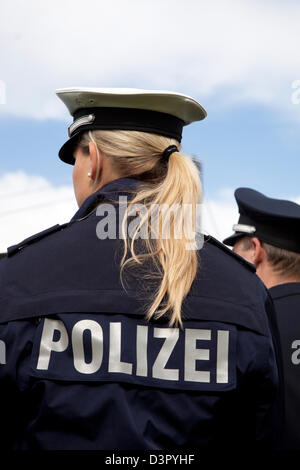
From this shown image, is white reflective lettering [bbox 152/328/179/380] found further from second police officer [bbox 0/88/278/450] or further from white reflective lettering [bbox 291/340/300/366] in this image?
white reflective lettering [bbox 291/340/300/366]

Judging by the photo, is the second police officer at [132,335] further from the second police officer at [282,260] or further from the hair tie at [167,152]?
the second police officer at [282,260]

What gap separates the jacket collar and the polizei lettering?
1.10 ft

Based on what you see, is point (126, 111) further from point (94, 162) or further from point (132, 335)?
point (132, 335)

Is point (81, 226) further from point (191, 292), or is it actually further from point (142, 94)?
point (142, 94)

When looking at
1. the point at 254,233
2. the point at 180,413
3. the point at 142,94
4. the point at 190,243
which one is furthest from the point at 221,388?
the point at 254,233

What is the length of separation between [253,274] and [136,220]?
0.40 metres

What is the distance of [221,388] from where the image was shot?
1603 millimetres

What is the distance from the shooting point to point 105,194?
1.78 meters

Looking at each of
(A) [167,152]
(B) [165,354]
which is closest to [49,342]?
(B) [165,354]

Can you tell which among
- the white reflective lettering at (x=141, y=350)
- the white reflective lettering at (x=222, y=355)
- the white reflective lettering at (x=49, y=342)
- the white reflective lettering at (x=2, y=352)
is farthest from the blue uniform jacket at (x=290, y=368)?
the white reflective lettering at (x=2, y=352)

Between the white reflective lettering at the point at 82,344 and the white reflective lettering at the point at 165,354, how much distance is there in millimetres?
151

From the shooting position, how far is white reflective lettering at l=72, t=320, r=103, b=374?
1580mm

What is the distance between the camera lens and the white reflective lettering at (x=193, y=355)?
63.4 inches

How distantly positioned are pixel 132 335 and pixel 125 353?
0.05 metres
